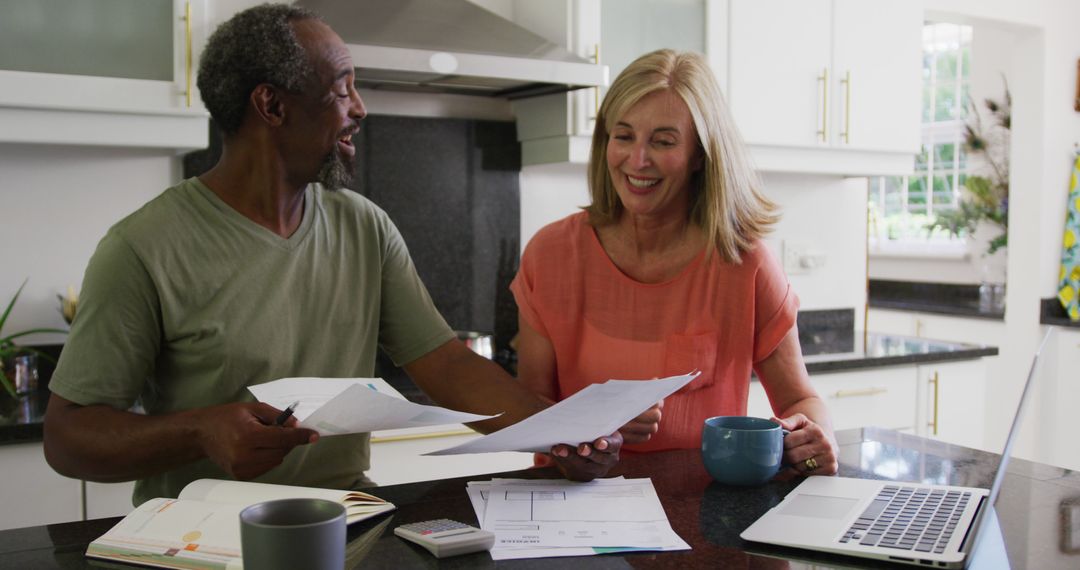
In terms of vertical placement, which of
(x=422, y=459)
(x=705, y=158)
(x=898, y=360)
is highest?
(x=705, y=158)

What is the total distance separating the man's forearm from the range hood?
Result: 1146mm

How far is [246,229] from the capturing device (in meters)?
1.43

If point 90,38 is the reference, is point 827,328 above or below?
below

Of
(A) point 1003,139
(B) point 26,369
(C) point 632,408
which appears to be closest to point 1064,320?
(A) point 1003,139

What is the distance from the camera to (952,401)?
313 cm

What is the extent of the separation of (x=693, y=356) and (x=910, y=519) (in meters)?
0.57

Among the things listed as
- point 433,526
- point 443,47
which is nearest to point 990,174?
point 443,47

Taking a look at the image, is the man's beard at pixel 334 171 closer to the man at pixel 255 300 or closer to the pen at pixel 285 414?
the man at pixel 255 300

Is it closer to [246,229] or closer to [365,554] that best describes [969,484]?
[365,554]

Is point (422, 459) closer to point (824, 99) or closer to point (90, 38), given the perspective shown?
point (90, 38)

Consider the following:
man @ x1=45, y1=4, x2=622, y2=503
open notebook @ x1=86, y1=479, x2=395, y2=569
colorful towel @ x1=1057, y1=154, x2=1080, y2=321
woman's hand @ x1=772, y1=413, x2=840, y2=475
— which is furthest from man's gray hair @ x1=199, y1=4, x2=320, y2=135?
colorful towel @ x1=1057, y1=154, x2=1080, y2=321

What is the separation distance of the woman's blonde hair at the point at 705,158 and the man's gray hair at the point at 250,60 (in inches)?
22.0

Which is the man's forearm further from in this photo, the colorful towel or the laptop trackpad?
the colorful towel

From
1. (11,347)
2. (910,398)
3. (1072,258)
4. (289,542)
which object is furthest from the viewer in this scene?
(1072,258)
